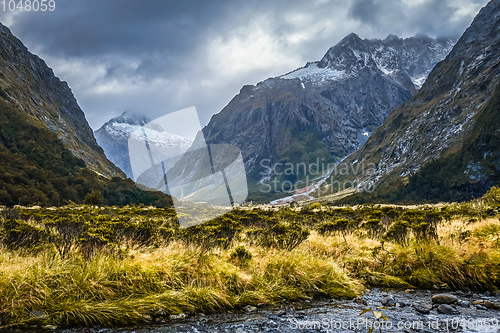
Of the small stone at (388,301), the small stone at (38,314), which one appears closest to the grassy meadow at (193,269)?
the small stone at (38,314)

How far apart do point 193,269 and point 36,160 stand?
Result: 84497mm

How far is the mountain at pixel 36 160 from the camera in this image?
171 feet

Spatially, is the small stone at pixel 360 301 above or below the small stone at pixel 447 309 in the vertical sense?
above

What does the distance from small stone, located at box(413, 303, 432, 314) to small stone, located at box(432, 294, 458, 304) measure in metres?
0.40

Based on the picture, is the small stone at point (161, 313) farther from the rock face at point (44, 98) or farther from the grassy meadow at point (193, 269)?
the rock face at point (44, 98)

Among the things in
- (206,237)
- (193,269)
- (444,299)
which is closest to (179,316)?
(193,269)

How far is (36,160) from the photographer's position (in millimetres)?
68188

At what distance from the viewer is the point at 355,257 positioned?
968 centimetres

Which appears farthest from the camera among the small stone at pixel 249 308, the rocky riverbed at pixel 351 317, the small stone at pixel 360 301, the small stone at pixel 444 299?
the small stone at pixel 360 301

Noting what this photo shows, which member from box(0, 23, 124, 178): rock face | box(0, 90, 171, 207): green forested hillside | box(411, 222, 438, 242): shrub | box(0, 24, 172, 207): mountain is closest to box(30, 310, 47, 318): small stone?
box(411, 222, 438, 242): shrub

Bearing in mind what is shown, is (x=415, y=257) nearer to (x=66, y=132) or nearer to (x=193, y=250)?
(x=193, y=250)

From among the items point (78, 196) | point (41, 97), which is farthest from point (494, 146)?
point (41, 97)

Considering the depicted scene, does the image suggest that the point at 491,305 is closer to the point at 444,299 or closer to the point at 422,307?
the point at 444,299

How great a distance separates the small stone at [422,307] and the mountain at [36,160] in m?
50.4
